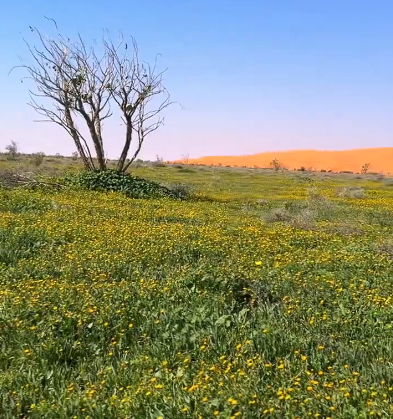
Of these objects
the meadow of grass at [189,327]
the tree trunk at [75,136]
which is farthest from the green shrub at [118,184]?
the meadow of grass at [189,327]

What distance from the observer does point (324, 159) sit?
449 ft

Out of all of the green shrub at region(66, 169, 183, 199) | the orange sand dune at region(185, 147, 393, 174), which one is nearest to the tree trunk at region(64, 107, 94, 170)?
the green shrub at region(66, 169, 183, 199)

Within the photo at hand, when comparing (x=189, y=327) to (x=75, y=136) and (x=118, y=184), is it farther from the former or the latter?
(x=75, y=136)

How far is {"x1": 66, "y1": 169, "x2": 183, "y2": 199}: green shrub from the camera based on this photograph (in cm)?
2100

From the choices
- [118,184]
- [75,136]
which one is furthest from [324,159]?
[118,184]

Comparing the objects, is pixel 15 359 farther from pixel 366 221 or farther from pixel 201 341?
pixel 366 221

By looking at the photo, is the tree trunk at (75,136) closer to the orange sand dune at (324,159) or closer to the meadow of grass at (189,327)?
the meadow of grass at (189,327)

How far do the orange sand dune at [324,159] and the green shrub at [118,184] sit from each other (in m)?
98.7

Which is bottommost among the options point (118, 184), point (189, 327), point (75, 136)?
point (189, 327)

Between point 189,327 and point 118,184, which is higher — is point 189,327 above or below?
below

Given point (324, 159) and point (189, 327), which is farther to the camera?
point (324, 159)

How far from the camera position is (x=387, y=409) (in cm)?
355

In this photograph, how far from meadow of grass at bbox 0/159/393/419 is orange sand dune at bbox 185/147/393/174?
11095cm

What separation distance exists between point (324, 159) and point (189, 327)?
137m
